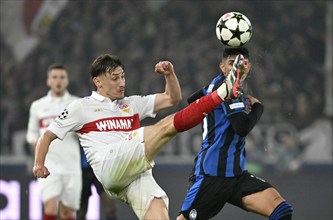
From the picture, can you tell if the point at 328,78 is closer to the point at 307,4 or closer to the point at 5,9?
the point at 307,4

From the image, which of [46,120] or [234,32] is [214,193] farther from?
[46,120]

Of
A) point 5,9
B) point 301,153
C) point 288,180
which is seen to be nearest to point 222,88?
point 288,180

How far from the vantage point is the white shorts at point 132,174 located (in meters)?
6.14

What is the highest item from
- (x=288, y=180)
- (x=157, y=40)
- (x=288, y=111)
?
(x=157, y=40)

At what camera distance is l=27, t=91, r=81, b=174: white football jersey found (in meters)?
9.28

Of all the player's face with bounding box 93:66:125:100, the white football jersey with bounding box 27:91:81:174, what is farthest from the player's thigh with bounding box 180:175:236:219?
the white football jersey with bounding box 27:91:81:174

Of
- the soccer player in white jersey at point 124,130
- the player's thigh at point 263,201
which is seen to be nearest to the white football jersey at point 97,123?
the soccer player in white jersey at point 124,130

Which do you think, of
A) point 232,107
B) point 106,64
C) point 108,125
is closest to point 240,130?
point 232,107

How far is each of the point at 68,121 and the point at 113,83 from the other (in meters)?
0.44

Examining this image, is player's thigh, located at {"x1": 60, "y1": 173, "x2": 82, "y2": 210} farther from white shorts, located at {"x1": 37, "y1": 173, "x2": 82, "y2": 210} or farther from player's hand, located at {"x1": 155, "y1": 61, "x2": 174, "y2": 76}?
player's hand, located at {"x1": 155, "y1": 61, "x2": 174, "y2": 76}

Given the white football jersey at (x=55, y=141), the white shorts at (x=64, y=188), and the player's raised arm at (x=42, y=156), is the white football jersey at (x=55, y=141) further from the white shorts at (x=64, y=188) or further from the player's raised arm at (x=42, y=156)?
the player's raised arm at (x=42, y=156)

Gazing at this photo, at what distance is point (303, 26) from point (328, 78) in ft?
2.74

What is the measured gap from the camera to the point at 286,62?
41.5 feet

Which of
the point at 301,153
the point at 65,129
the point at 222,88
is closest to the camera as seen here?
the point at 222,88
